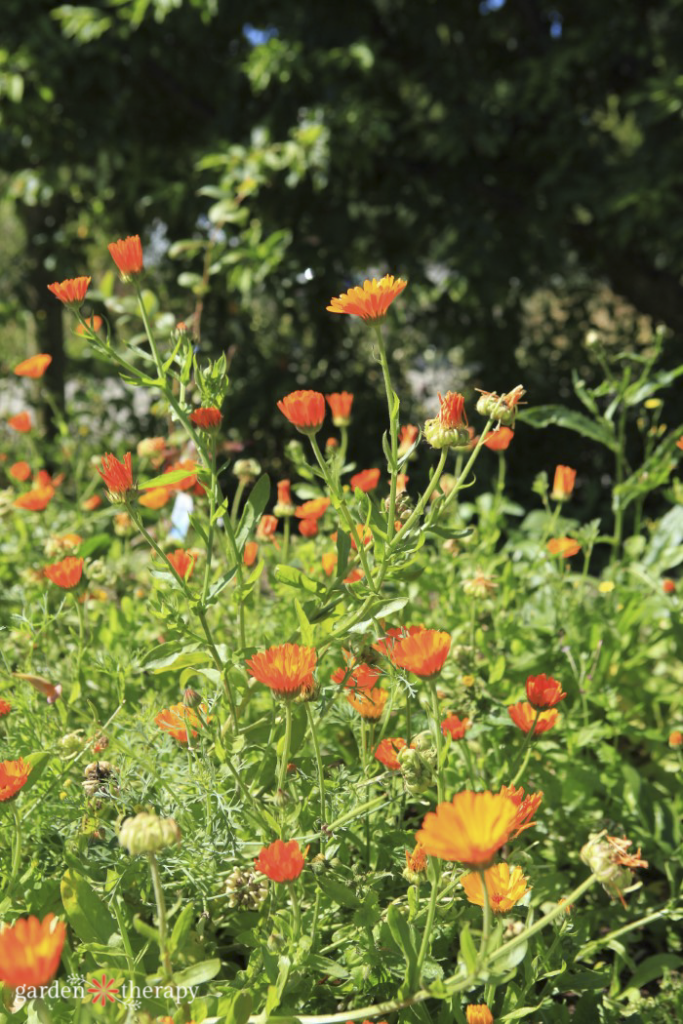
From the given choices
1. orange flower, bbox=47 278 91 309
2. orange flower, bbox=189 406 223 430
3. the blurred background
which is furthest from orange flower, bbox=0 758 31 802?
the blurred background

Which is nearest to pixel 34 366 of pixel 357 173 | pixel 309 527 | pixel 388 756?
pixel 309 527

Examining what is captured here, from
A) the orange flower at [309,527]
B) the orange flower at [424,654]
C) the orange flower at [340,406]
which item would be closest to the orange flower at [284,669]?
the orange flower at [424,654]

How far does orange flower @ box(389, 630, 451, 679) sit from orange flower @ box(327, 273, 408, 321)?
370mm

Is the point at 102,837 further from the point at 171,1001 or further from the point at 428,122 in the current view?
the point at 428,122

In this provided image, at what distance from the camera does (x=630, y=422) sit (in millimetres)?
4016

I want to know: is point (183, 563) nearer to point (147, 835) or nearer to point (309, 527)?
point (309, 527)

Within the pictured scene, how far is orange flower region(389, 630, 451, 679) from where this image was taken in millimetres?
1039

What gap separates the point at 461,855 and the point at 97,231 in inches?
168

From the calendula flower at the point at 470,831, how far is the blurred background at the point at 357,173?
250 centimetres

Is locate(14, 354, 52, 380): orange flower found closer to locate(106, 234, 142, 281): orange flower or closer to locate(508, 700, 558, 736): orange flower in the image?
locate(106, 234, 142, 281): orange flower

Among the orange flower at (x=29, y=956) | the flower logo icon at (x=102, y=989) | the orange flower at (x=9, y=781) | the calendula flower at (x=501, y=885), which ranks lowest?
the flower logo icon at (x=102, y=989)

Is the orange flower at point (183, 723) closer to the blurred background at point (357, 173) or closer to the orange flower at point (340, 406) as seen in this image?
the orange flower at point (340, 406)

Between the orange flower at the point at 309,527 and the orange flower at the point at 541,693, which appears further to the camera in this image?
the orange flower at the point at 309,527

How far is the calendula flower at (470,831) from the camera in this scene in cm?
80
